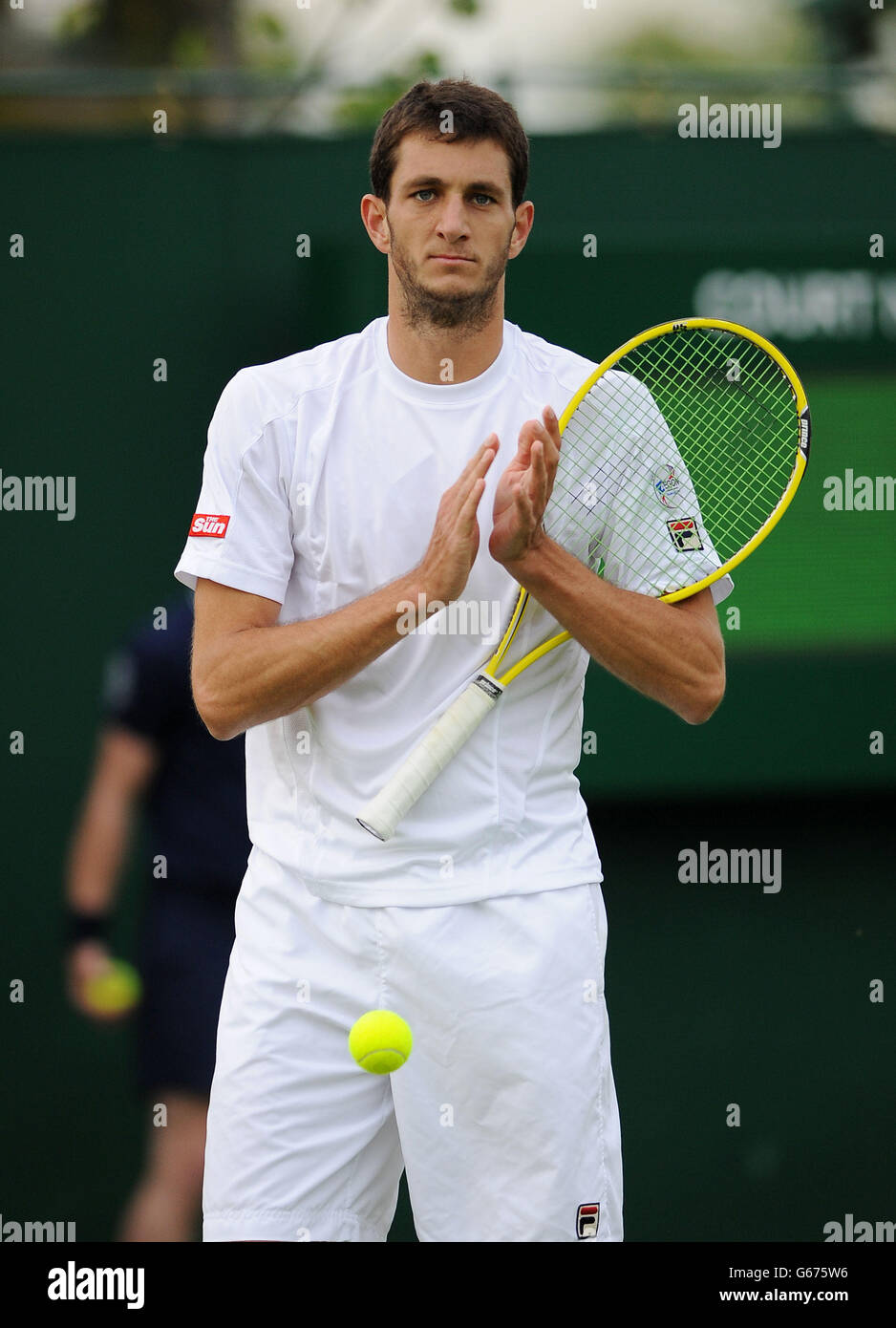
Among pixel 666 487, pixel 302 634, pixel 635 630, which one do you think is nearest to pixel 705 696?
pixel 635 630

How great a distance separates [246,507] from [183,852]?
141 centimetres

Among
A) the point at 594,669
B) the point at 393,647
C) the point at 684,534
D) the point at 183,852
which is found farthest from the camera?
the point at 594,669

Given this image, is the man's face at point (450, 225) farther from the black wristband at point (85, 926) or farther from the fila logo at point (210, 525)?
the black wristband at point (85, 926)

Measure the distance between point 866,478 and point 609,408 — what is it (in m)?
1.48

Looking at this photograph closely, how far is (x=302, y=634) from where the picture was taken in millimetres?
2326

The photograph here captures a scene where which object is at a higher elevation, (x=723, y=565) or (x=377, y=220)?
(x=377, y=220)

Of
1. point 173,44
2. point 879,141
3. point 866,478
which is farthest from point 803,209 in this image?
point 173,44

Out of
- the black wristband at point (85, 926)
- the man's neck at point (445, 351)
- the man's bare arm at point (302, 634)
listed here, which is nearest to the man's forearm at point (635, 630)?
the man's bare arm at point (302, 634)

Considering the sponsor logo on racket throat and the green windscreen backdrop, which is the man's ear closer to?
the sponsor logo on racket throat

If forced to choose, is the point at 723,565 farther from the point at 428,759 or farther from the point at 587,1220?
the point at 587,1220

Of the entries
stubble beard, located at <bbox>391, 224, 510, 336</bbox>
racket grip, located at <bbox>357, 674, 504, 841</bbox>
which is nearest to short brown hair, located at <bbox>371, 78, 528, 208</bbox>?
stubble beard, located at <bbox>391, 224, 510, 336</bbox>

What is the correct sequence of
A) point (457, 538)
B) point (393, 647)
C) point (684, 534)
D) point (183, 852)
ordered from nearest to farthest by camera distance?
point (457, 538) < point (393, 647) < point (684, 534) < point (183, 852)

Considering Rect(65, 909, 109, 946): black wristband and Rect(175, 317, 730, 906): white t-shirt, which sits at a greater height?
Rect(175, 317, 730, 906): white t-shirt

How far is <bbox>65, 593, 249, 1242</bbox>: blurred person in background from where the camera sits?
3611 mm
